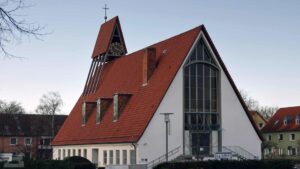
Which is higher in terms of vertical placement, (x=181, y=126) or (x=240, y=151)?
(x=181, y=126)

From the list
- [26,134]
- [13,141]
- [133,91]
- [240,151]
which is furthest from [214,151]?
[13,141]

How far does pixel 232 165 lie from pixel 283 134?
5974cm

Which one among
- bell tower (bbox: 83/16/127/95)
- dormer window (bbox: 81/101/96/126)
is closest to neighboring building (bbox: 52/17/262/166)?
dormer window (bbox: 81/101/96/126)

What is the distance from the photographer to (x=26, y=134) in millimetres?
104125

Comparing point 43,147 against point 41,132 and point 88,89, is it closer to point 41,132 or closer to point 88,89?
point 41,132

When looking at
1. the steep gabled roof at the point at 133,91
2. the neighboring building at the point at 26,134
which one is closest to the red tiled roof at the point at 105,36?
the steep gabled roof at the point at 133,91

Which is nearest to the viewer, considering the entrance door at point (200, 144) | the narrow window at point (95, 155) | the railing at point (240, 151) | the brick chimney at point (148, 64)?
the entrance door at point (200, 144)

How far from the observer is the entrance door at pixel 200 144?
5138cm

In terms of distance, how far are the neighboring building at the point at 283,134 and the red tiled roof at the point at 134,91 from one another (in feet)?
134

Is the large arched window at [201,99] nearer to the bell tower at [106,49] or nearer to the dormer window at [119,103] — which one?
the dormer window at [119,103]

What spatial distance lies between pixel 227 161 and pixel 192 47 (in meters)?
12.1

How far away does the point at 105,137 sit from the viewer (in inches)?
2175

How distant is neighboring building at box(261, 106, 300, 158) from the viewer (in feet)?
318

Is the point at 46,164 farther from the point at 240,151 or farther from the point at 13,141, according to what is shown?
the point at 13,141
